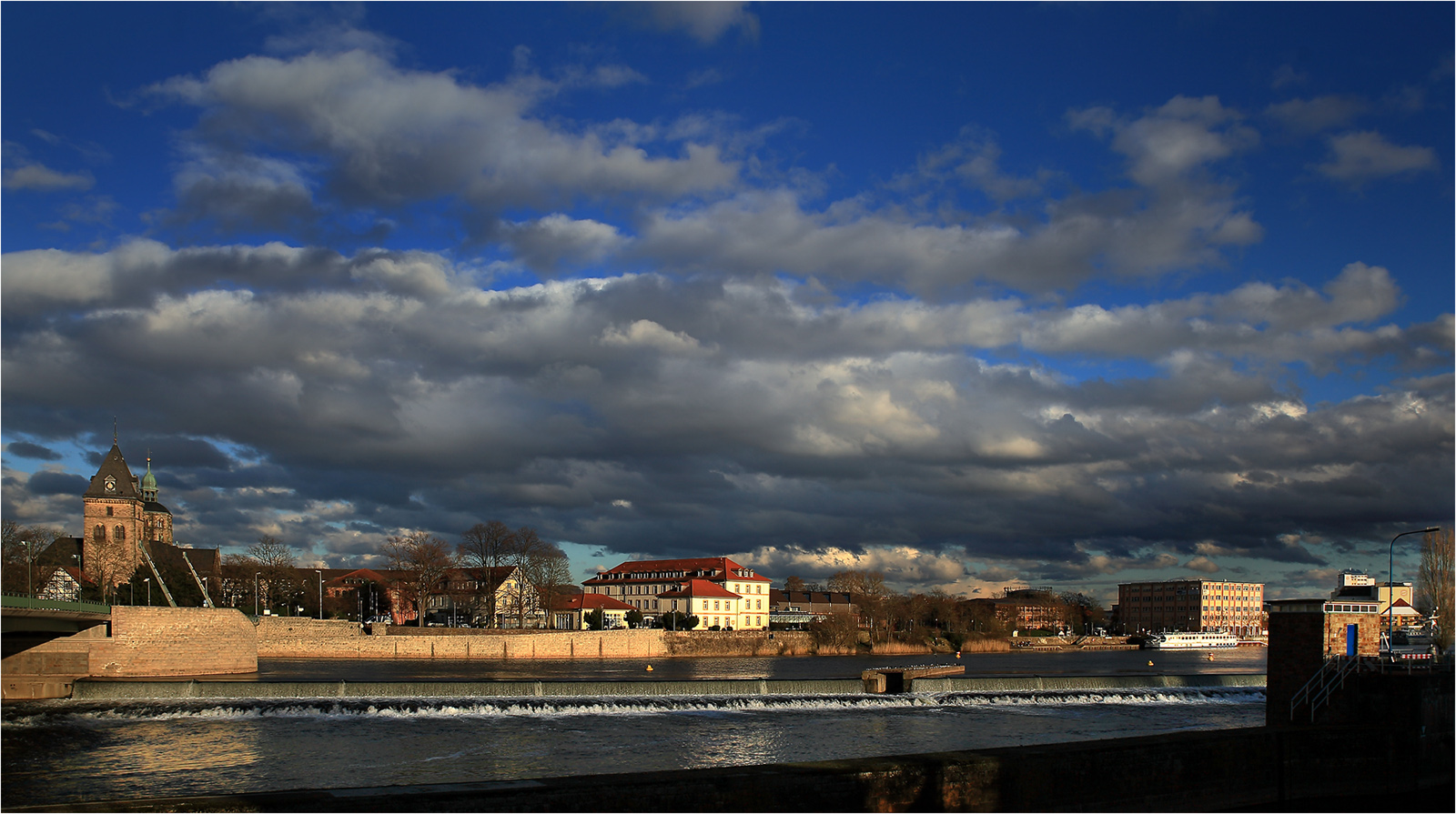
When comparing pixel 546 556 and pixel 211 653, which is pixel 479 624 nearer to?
pixel 546 556

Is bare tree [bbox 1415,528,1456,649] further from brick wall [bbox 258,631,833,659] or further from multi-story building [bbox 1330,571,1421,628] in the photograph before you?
brick wall [bbox 258,631,833,659]

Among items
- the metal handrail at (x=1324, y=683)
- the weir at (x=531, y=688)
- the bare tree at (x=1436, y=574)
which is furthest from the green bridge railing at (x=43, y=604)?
the bare tree at (x=1436, y=574)

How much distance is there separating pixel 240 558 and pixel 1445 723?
380 ft

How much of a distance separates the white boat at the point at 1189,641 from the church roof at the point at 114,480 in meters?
135

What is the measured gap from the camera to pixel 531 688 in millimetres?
45500

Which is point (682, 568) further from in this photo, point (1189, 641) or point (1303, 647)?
point (1303, 647)

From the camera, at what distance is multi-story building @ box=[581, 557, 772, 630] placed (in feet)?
436

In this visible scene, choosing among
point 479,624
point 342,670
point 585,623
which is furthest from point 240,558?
point 342,670

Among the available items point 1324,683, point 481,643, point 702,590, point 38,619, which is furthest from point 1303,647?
point 702,590

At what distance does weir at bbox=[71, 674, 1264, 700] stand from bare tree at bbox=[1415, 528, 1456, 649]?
478 inches

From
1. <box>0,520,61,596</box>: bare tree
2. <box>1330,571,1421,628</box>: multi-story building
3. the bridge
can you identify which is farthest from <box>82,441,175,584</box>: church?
<box>1330,571,1421,628</box>: multi-story building

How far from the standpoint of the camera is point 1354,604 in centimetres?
2494

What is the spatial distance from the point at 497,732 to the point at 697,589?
326ft

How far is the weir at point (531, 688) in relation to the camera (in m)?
42.4
